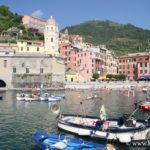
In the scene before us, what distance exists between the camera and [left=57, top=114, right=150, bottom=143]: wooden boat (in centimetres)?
3164

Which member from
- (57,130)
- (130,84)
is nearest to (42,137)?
(57,130)

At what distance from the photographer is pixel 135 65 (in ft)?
472

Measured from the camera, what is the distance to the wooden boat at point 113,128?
1246 inches

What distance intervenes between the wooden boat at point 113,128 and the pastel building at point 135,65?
10487cm

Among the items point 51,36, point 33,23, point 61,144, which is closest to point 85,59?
point 51,36

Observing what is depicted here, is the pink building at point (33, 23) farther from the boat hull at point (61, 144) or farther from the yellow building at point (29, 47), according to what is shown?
the boat hull at point (61, 144)

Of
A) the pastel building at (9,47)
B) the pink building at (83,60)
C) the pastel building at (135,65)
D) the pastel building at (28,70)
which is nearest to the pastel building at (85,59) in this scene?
the pink building at (83,60)

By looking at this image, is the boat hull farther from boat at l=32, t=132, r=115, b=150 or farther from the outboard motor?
the outboard motor

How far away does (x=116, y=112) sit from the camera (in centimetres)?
5309

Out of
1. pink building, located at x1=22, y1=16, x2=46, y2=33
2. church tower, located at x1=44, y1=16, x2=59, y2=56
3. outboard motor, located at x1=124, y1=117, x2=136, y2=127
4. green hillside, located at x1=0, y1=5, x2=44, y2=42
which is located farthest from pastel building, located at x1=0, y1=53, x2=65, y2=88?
outboard motor, located at x1=124, y1=117, x2=136, y2=127

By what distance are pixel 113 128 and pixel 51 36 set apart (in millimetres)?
92203

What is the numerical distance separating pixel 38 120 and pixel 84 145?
17790 mm

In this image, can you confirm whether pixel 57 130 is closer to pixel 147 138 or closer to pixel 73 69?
pixel 147 138

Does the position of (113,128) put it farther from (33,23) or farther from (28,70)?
(33,23)
